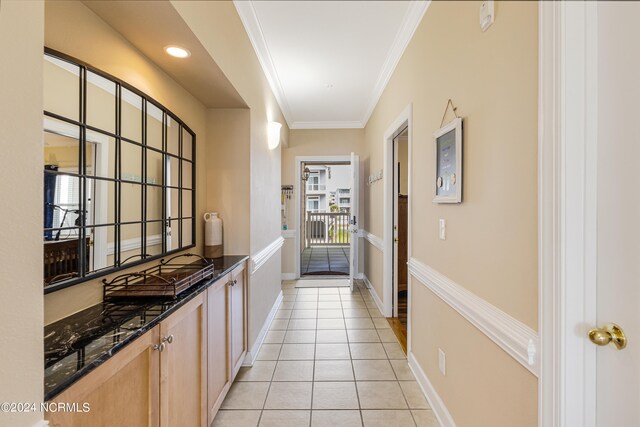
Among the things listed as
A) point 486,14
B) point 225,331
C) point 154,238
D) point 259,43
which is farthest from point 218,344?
point 259,43

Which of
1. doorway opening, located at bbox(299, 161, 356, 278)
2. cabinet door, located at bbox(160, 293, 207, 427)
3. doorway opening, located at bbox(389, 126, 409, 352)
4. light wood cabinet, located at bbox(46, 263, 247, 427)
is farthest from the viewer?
doorway opening, located at bbox(299, 161, 356, 278)

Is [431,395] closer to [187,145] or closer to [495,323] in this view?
[495,323]

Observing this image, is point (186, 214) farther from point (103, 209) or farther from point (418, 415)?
point (418, 415)

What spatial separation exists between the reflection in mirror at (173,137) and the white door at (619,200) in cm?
179

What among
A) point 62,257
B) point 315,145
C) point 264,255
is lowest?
point 264,255

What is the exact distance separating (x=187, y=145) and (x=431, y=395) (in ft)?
7.00

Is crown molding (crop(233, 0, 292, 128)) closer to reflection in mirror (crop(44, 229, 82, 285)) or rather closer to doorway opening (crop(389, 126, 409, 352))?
doorway opening (crop(389, 126, 409, 352))

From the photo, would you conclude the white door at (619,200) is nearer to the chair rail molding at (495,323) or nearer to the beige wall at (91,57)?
the chair rail molding at (495,323)

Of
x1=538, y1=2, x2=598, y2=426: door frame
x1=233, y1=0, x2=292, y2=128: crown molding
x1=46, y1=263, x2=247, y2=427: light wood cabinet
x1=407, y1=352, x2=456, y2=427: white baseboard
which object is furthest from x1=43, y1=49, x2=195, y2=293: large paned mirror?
x1=407, y1=352, x2=456, y2=427: white baseboard

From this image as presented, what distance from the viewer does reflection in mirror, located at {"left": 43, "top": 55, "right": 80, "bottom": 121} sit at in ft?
3.09

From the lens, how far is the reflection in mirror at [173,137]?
1.68 meters

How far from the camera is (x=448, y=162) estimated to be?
1342 millimetres

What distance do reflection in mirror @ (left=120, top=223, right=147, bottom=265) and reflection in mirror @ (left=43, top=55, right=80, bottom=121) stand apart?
0.50 m

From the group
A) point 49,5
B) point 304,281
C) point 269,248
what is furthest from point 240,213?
point 304,281
